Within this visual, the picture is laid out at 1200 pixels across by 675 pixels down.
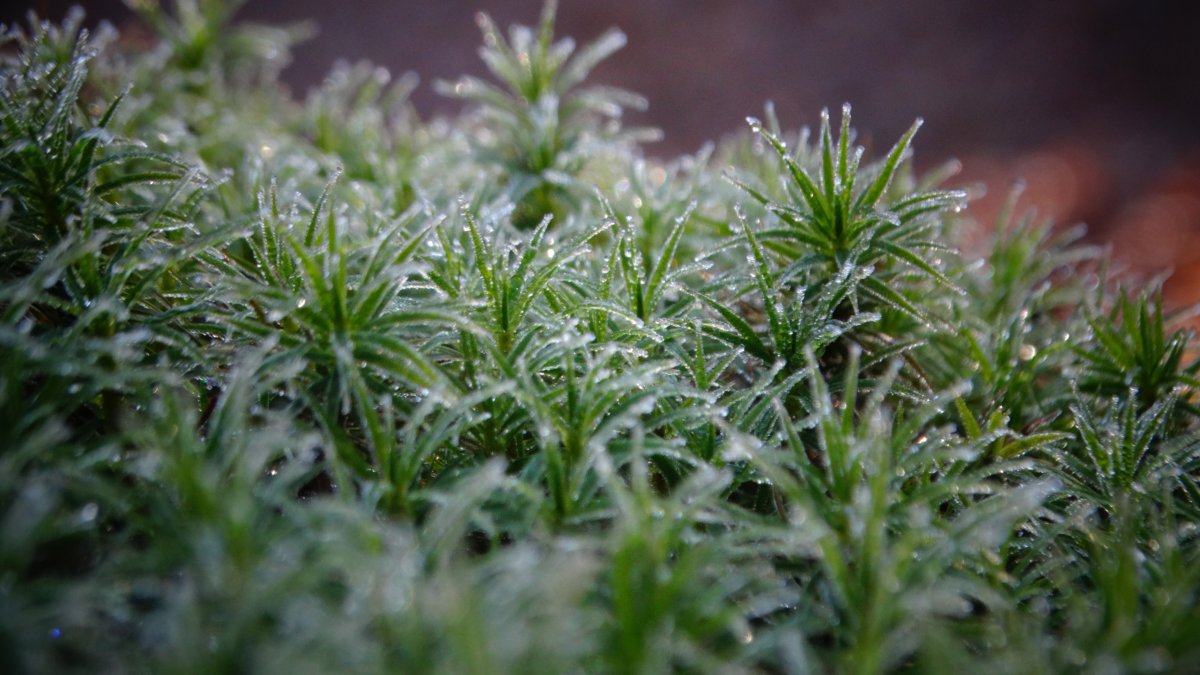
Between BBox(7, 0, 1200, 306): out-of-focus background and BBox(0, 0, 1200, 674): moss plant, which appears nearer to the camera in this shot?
BBox(0, 0, 1200, 674): moss plant

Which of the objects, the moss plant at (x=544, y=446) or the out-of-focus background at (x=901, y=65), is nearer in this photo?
the moss plant at (x=544, y=446)

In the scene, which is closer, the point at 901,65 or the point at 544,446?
the point at 544,446

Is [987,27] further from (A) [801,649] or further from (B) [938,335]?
(A) [801,649]

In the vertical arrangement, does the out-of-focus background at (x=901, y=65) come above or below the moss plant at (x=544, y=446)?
above

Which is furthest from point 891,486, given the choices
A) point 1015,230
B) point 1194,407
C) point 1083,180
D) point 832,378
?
point 1083,180
